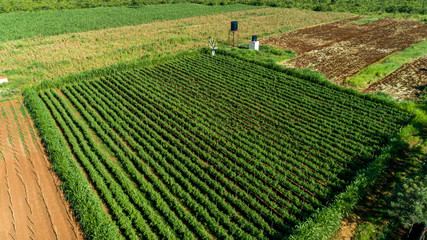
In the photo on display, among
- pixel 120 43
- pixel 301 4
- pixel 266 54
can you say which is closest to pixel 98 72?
pixel 120 43

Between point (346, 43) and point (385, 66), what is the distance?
45.3ft

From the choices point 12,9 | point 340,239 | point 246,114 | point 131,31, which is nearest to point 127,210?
point 340,239

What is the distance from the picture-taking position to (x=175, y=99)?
29.3m

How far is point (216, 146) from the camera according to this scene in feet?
71.1

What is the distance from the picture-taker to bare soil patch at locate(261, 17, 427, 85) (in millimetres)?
38719

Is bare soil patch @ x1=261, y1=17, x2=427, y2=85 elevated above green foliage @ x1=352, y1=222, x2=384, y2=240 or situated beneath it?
elevated above

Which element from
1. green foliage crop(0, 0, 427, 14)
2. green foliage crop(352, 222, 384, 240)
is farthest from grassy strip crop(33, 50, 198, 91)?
green foliage crop(0, 0, 427, 14)

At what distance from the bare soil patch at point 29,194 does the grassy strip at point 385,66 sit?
1311 inches

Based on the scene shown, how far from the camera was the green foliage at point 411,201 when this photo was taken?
12.7 m

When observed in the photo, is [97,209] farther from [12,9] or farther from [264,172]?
[12,9]

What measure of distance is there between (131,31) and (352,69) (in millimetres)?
46671

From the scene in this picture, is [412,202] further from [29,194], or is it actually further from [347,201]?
[29,194]

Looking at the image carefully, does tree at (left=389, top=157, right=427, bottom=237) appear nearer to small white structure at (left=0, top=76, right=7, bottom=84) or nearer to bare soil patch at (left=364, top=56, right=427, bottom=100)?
bare soil patch at (left=364, top=56, right=427, bottom=100)

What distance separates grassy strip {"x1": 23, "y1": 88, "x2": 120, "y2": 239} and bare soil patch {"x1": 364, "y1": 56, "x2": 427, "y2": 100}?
1212 inches
